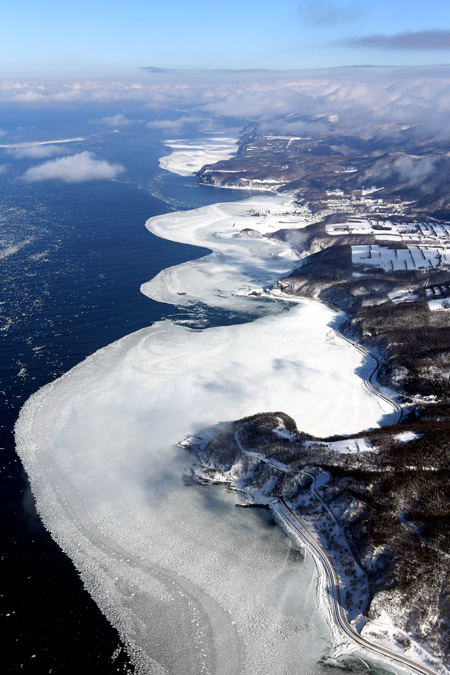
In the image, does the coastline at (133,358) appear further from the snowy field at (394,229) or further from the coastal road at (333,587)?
the snowy field at (394,229)

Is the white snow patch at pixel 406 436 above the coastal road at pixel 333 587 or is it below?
above

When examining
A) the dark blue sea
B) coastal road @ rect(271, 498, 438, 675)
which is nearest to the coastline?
the dark blue sea

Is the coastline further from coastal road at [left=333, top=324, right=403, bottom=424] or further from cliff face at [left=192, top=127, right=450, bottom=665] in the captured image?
coastal road at [left=333, top=324, right=403, bottom=424]

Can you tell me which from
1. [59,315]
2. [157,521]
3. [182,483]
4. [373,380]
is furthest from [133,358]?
[373,380]

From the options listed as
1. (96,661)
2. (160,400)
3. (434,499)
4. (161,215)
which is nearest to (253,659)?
(96,661)

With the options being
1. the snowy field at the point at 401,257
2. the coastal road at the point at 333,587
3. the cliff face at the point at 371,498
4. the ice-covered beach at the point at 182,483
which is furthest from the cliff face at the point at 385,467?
the ice-covered beach at the point at 182,483

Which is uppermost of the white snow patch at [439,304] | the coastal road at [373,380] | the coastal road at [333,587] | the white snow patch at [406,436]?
the white snow patch at [439,304]
